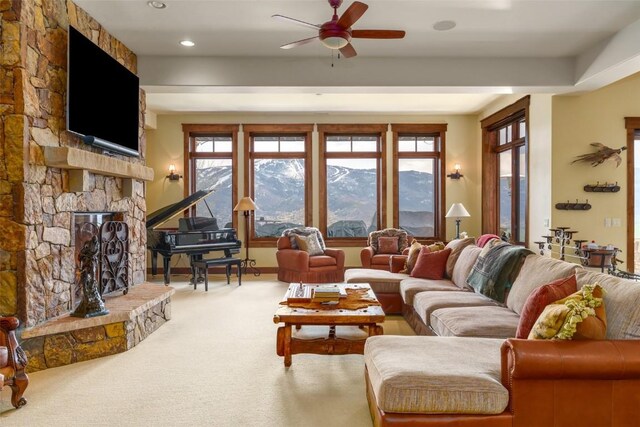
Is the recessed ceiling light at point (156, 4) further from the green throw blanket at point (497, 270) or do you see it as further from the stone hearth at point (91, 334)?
the green throw blanket at point (497, 270)

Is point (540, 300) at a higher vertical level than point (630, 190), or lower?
lower

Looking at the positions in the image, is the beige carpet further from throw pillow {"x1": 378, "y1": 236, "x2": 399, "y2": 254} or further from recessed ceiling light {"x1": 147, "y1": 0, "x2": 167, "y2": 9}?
recessed ceiling light {"x1": 147, "y1": 0, "x2": 167, "y2": 9}

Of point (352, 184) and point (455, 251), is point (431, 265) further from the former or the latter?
point (352, 184)

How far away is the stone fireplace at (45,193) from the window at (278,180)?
4.30 metres

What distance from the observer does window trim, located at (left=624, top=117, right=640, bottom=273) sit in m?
5.55

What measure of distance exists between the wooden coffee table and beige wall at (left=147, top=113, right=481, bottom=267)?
4.96 m

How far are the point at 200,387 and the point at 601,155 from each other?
559 cm

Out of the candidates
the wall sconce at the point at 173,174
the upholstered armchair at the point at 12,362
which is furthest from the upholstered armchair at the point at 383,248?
the upholstered armchair at the point at 12,362

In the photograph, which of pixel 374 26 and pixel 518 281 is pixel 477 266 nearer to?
pixel 518 281

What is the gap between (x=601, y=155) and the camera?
214 inches

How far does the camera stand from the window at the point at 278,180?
8.42 meters

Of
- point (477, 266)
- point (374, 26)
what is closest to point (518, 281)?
point (477, 266)

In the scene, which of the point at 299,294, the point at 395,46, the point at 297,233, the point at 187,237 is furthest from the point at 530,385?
the point at 187,237

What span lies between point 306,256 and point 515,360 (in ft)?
16.9
